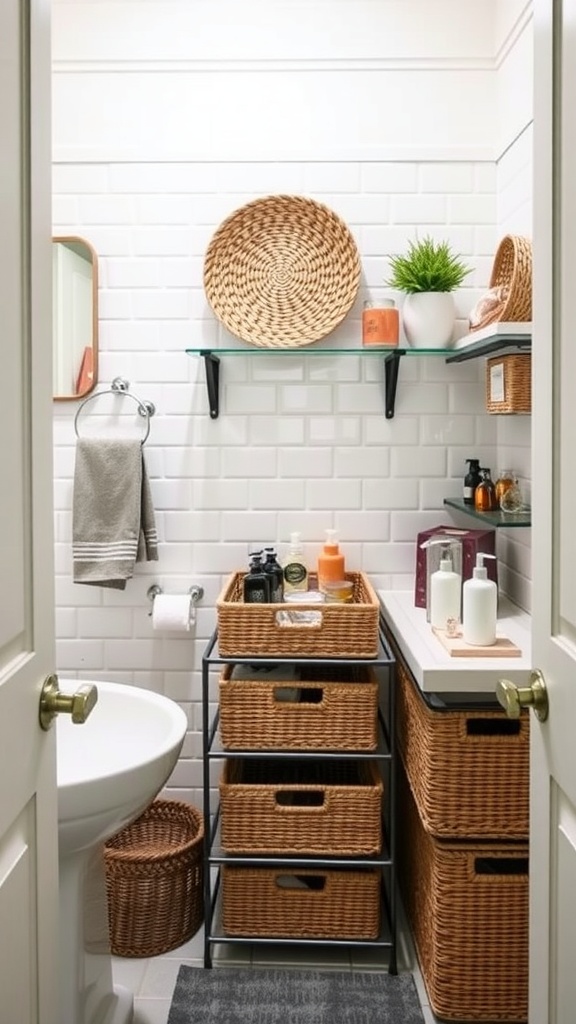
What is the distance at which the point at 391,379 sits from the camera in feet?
7.09

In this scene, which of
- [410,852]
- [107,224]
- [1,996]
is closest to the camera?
→ [1,996]

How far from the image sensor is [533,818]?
1.09m

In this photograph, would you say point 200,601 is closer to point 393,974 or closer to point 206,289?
point 206,289

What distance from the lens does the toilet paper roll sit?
2.11m

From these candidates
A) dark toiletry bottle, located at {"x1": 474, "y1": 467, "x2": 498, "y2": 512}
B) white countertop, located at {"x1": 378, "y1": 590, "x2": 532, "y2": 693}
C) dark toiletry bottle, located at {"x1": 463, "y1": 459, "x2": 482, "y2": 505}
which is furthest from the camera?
dark toiletry bottle, located at {"x1": 463, "y1": 459, "x2": 482, "y2": 505}

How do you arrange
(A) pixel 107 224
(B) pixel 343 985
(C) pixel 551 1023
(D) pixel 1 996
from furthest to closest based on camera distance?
1. (A) pixel 107 224
2. (B) pixel 343 985
3. (C) pixel 551 1023
4. (D) pixel 1 996

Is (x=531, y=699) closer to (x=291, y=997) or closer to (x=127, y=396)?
(x=291, y=997)

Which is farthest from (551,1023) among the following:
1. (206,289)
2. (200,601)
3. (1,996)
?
(206,289)

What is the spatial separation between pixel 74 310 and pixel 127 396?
0.28 m

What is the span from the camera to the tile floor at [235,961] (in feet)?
6.09

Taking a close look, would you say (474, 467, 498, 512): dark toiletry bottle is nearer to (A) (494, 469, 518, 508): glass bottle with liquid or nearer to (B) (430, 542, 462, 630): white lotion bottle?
(A) (494, 469, 518, 508): glass bottle with liquid

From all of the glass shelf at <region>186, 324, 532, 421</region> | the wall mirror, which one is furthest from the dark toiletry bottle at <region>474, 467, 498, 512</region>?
the wall mirror

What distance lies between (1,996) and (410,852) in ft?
4.62

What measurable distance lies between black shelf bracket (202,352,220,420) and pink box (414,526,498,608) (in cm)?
68
